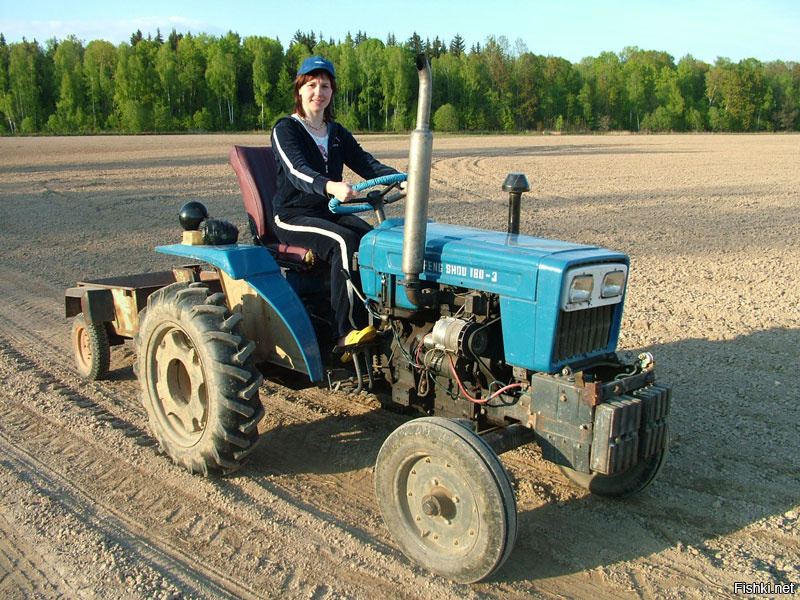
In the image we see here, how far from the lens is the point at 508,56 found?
85438 millimetres

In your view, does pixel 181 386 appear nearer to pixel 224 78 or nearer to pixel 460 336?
pixel 460 336

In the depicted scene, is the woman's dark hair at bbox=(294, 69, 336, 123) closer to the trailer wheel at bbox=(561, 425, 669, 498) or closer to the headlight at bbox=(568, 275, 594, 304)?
the headlight at bbox=(568, 275, 594, 304)

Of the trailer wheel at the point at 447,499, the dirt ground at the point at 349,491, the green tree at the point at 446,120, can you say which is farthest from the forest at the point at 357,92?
the trailer wheel at the point at 447,499

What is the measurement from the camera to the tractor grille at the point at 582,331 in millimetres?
3350

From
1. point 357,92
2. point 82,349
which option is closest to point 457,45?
point 357,92

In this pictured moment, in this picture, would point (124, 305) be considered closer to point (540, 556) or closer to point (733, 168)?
point (540, 556)

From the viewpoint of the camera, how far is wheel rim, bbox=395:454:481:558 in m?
3.08

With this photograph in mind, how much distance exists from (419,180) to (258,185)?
1948 mm

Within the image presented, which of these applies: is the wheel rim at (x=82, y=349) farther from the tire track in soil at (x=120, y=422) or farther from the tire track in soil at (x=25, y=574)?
the tire track in soil at (x=25, y=574)

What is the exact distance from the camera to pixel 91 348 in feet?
17.7

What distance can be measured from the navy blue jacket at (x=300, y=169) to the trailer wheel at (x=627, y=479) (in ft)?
7.21

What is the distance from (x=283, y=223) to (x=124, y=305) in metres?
1.63

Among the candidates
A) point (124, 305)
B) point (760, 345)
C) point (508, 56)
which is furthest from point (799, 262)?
point (508, 56)

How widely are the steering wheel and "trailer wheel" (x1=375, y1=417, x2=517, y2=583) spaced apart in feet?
4.66
